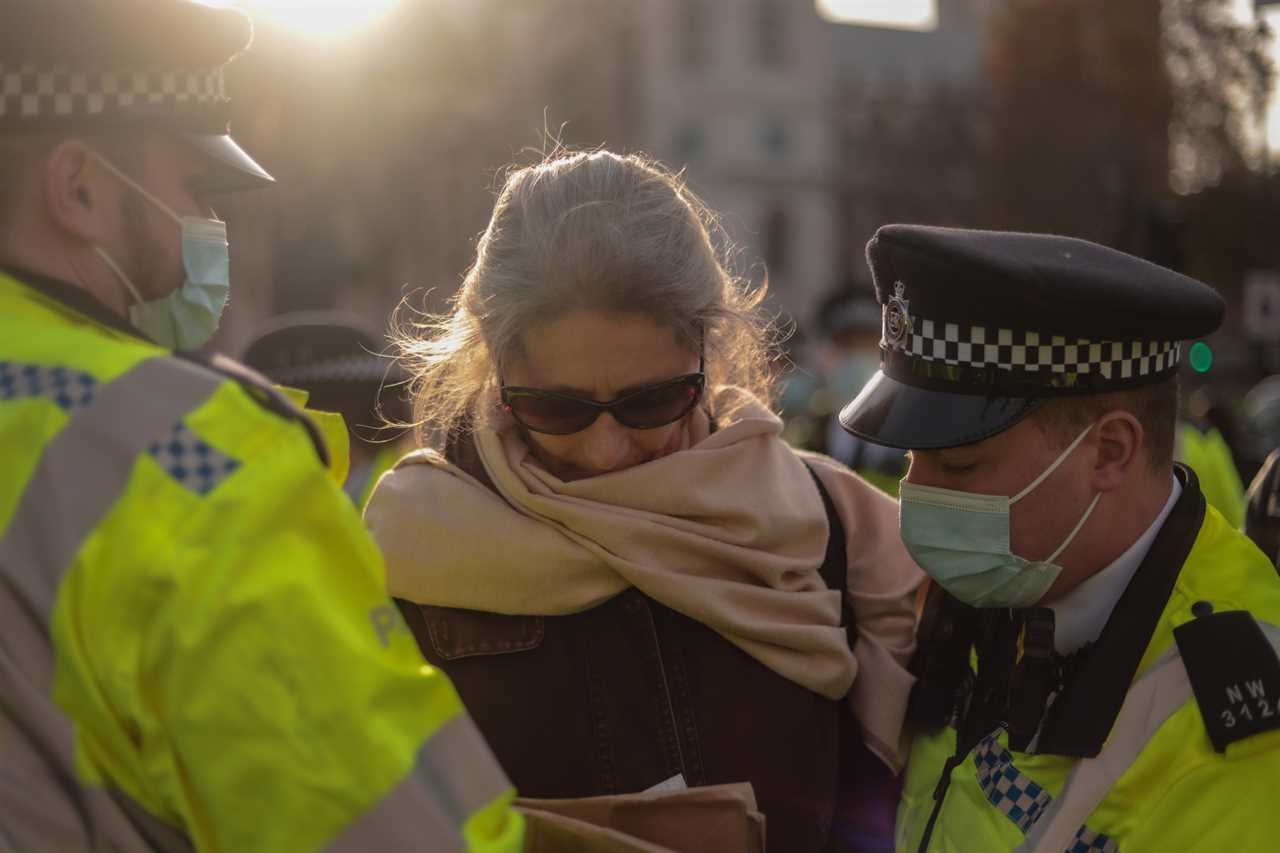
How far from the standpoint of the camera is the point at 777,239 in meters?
52.2

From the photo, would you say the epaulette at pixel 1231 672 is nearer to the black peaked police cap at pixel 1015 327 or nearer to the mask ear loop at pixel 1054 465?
the mask ear loop at pixel 1054 465

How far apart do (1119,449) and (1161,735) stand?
0.50 metres

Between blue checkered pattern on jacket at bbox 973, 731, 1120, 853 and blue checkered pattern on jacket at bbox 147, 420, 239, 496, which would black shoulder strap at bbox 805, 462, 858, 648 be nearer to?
blue checkered pattern on jacket at bbox 973, 731, 1120, 853

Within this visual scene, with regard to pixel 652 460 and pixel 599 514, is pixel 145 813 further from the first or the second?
pixel 652 460

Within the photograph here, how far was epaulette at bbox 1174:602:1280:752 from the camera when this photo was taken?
2.03 metres

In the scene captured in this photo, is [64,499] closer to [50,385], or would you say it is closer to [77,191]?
[50,385]

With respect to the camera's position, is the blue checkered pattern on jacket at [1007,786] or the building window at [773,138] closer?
the blue checkered pattern on jacket at [1007,786]

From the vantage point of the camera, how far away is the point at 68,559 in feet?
4.74

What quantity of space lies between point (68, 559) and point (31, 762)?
0.24 m

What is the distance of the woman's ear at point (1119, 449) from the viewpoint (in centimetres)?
238

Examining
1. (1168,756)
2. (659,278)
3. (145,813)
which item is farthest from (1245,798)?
(145,813)

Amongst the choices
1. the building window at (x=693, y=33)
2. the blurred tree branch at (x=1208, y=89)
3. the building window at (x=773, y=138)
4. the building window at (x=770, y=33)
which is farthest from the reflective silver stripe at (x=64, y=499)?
the building window at (x=770, y=33)

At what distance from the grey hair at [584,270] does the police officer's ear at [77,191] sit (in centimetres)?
104

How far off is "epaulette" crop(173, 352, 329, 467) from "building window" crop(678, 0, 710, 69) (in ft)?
159
